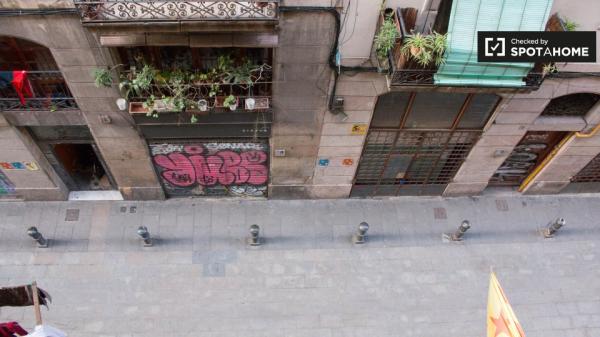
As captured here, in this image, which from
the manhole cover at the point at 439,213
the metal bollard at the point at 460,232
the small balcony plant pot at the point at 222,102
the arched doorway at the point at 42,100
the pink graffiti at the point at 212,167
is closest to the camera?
the arched doorway at the point at 42,100

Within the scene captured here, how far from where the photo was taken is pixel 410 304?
14.9 meters

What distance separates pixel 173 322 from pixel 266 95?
26.0ft

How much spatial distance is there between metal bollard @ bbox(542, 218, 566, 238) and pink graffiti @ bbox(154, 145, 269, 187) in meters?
11.0

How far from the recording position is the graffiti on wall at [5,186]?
15.2 metres

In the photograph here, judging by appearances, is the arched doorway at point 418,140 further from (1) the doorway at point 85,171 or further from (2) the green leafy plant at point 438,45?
(1) the doorway at point 85,171

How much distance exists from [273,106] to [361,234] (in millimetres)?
5915

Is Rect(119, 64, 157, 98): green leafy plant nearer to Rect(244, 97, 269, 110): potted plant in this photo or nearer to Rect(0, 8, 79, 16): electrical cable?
Rect(0, 8, 79, 16): electrical cable

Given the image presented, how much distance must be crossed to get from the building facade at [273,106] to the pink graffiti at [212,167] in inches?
2.6

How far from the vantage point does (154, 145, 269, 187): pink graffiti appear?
14688 mm

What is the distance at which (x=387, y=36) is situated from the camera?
10156 mm

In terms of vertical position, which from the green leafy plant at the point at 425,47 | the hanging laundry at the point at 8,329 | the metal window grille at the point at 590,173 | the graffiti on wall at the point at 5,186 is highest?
the graffiti on wall at the point at 5,186

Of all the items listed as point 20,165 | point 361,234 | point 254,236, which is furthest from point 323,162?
point 20,165

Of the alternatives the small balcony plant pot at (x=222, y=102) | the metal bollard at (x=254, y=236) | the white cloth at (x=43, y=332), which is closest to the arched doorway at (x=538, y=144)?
the metal bollard at (x=254, y=236)

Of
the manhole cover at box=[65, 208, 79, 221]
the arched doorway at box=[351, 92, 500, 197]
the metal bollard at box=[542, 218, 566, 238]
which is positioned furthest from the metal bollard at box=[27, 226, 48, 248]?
the metal bollard at box=[542, 218, 566, 238]
